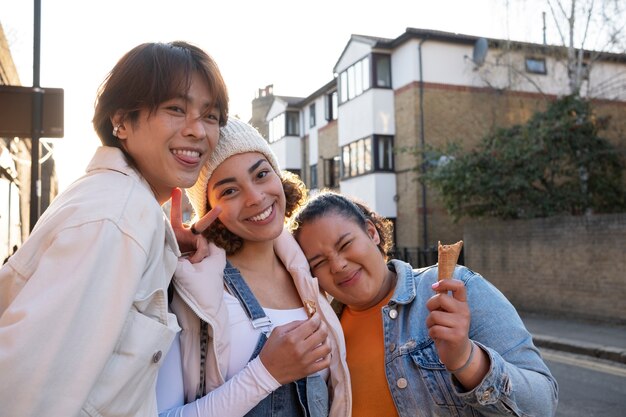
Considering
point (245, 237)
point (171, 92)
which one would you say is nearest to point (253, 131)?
point (245, 237)

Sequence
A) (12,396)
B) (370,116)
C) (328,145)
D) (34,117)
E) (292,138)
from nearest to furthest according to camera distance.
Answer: (12,396), (34,117), (370,116), (328,145), (292,138)

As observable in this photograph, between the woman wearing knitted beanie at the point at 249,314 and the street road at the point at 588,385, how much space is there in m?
4.52

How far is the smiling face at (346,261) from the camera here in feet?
7.70

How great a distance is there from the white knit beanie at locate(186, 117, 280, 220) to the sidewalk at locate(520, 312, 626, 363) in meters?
7.70

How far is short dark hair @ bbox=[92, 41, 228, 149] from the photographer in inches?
67.9

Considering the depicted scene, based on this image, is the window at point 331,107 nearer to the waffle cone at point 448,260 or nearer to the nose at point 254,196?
the nose at point 254,196

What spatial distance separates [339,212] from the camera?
2.44 m

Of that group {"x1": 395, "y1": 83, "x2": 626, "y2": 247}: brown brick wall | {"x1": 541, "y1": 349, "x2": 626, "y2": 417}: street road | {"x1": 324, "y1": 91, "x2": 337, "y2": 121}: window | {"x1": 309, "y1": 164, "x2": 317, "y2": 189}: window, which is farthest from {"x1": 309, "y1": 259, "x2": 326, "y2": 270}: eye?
{"x1": 309, "y1": 164, "x2": 317, "y2": 189}: window

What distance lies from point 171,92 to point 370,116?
69.4 ft

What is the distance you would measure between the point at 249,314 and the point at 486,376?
2.78 ft

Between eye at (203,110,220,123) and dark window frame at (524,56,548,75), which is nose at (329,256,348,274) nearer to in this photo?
eye at (203,110,220,123)

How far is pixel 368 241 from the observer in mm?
2441

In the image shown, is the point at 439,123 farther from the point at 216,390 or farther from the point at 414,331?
the point at 216,390

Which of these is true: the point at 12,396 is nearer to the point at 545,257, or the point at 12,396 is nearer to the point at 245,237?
the point at 245,237
